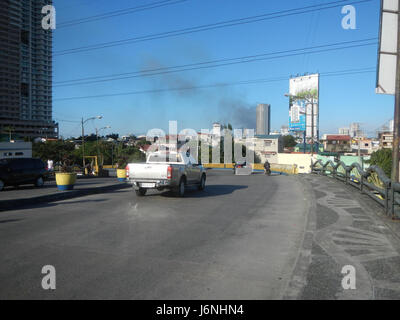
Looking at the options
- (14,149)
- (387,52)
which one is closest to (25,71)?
(14,149)

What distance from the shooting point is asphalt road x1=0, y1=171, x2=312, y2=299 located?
4512 millimetres

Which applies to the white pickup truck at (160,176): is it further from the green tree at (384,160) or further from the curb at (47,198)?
the green tree at (384,160)

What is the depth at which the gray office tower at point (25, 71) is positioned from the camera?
157 metres

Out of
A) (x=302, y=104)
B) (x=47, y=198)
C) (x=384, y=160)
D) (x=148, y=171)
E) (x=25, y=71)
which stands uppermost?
(x=25, y=71)

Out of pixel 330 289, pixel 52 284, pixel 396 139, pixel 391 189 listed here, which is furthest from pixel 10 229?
pixel 396 139

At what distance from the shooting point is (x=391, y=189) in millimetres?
8336

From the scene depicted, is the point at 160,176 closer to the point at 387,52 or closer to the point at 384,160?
the point at 387,52

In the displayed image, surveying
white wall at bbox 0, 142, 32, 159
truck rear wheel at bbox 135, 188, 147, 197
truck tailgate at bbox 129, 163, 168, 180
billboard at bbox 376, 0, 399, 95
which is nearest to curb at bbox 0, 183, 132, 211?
truck rear wheel at bbox 135, 188, 147, 197

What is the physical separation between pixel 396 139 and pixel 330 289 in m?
8.13

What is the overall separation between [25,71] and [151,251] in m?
190

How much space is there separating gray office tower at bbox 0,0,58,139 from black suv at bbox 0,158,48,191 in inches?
5538

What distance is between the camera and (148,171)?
13898mm

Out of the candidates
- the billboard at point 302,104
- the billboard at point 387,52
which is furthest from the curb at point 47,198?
the billboard at point 302,104

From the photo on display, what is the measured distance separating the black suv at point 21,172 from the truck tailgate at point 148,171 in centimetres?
881
